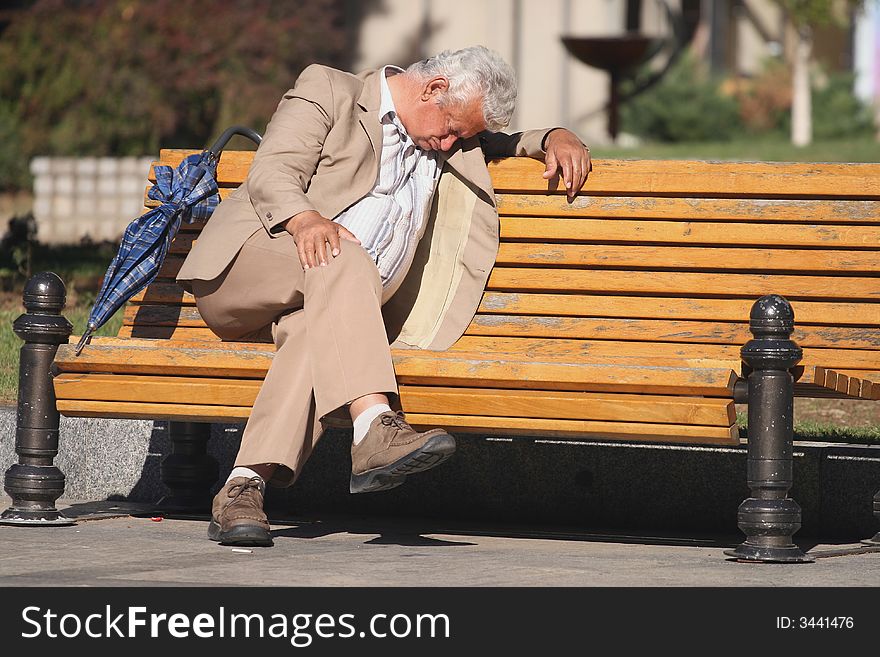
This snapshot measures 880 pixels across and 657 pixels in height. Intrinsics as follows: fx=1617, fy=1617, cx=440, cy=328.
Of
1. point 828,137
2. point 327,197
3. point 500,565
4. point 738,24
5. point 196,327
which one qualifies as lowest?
point 500,565

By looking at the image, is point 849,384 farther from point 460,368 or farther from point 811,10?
point 811,10

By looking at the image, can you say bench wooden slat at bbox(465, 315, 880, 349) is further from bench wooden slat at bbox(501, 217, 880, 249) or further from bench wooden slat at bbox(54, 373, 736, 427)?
bench wooden slat at bbox(54, 373, 736, 427)

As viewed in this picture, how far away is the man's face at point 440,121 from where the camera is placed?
16.0 feet

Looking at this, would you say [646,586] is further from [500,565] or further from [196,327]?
[196,327]

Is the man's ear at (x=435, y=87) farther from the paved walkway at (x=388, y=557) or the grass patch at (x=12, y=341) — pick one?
the grass patch at (x=12, y=341)

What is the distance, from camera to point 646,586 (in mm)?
3846

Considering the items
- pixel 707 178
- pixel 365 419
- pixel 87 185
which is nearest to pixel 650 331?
pixel 707 178

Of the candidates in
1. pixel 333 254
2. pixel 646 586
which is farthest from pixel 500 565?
pixel 333 254

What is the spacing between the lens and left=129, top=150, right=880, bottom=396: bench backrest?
4918 mm

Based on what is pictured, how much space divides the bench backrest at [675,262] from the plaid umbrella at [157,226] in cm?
25

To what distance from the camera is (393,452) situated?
13.8 feet

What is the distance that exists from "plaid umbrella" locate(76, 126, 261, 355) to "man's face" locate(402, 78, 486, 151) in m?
0.63
